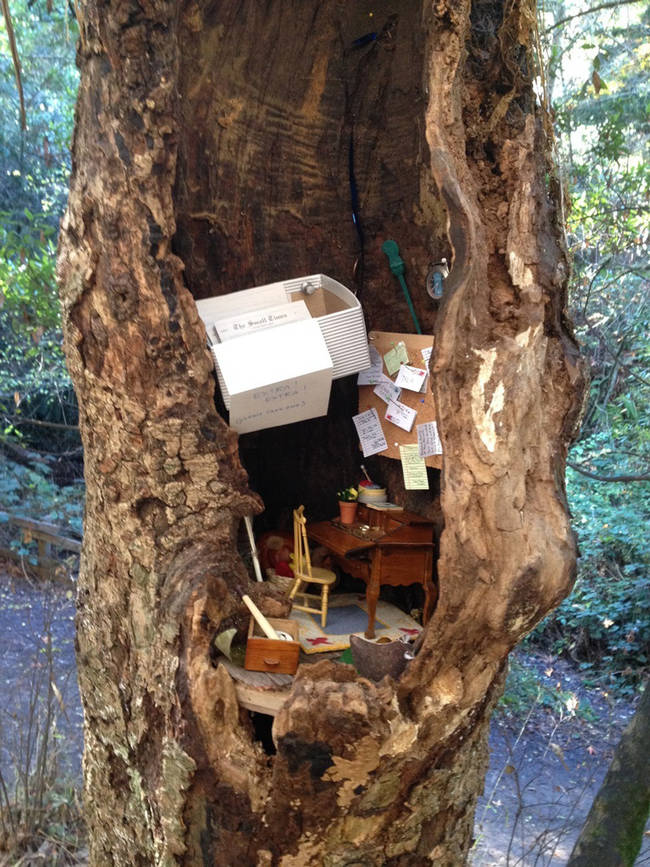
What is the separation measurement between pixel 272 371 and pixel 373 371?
1.83ft

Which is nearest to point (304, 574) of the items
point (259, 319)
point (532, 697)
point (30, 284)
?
point (259, 319)

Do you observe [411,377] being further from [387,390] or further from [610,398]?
[610,398]

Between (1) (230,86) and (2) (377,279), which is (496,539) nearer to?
(2) (377,279)

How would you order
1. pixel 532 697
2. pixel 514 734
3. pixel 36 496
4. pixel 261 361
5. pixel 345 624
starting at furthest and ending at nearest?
pixel 36 496 < pixel 532 697 < pixel 514 734 < pixel 345 624 < pixel 261 361

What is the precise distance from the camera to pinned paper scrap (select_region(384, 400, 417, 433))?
94.9 inches

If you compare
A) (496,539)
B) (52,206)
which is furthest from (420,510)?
(52,206)

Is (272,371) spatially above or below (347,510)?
above

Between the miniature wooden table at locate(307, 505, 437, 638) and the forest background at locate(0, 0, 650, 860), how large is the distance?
2.56 meters

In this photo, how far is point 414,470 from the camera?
2379 millimetres

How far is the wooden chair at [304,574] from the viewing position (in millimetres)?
2281

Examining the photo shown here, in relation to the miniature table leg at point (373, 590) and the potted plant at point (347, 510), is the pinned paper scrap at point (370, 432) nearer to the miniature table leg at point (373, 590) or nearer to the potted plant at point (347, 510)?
the potted plant at point (347, 510)

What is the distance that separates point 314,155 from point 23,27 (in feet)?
13.9

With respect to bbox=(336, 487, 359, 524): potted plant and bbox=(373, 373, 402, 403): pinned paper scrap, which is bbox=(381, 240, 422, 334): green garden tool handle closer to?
bbox=(373, 373, 402, 403): pinned paper scrap

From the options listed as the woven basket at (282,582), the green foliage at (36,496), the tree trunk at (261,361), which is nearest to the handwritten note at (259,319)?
the tree trunk at (261,361)
